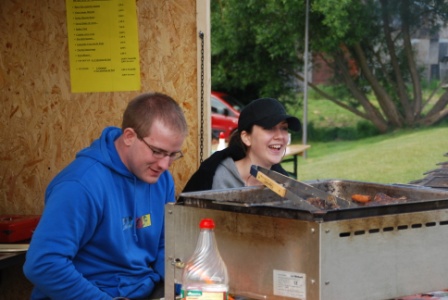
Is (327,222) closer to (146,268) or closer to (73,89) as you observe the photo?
(146,268)

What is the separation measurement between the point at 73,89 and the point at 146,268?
171cm

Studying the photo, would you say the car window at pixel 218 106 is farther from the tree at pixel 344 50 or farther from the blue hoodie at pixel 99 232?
the blue hoodie at pixel 99 232

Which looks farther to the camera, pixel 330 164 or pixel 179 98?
pixel 330 164

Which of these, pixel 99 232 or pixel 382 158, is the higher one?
pixel 99 232

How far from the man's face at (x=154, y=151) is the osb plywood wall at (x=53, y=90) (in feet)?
4.93

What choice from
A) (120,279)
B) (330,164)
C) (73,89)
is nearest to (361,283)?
(120,279)

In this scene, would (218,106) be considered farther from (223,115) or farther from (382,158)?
(382,158)

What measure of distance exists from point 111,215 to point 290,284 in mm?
982

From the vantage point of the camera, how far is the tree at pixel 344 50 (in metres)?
18.5

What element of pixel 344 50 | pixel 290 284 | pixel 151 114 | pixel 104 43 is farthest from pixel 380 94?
pixel 290 284

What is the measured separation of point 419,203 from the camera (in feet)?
8.18

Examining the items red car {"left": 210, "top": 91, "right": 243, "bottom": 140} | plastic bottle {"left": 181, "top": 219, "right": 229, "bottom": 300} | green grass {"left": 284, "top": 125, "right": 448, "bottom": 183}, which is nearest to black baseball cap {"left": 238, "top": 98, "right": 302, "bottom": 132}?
plastic bottle {"left": 181, "top": 219, "right": 229, "bottom": 300}

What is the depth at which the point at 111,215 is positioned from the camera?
3.05m

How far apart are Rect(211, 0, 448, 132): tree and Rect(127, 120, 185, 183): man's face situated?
15275 millimetres
